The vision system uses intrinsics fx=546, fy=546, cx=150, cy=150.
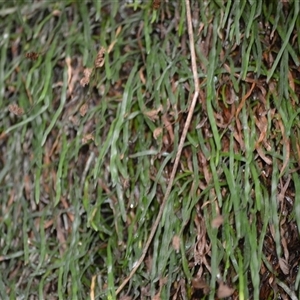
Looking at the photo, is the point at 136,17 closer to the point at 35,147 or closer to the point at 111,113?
the point at 111,113

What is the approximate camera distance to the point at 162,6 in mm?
1246

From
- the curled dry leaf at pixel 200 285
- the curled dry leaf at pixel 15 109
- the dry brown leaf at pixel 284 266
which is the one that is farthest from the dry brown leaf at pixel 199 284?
the curled dry leaf at pixel 15 109

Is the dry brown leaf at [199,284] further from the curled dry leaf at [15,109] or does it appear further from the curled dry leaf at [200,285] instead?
the curled dry leaf at [15,109]

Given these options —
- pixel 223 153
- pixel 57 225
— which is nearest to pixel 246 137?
pixel 223 153

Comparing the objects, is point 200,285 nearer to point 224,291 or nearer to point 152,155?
point 224,291

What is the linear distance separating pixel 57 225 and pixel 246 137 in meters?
0.45

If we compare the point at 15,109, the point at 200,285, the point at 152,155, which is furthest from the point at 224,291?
the point at 15,109

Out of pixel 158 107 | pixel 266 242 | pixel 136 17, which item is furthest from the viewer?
pixel 136 17

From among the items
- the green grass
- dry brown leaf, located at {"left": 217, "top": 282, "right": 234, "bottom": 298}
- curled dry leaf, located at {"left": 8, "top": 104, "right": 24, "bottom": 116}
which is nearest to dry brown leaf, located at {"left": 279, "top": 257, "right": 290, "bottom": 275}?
the green grass

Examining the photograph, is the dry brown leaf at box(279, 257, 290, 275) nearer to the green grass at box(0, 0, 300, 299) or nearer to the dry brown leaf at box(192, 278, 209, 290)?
the green grass at box(0, 0, 300, 299)

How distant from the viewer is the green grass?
3.46 feet

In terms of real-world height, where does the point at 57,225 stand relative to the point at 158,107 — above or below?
below

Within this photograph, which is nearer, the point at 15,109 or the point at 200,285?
the point at 200,285

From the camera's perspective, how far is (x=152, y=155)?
3.77ft
